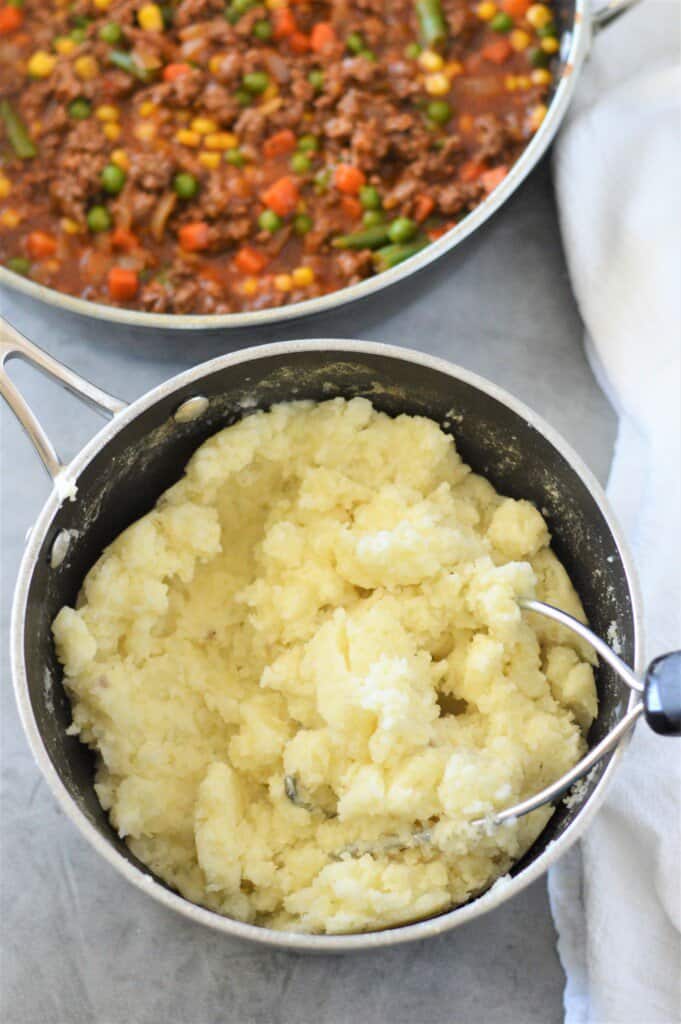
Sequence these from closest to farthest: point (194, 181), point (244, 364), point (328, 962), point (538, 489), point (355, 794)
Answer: point (355, 794), point (244, 364), point (538, 489), point (328, 962), point (194, 181)

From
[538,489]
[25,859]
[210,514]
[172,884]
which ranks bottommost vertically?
[25,859]

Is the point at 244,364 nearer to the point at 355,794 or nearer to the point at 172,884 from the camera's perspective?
the point at 355,794

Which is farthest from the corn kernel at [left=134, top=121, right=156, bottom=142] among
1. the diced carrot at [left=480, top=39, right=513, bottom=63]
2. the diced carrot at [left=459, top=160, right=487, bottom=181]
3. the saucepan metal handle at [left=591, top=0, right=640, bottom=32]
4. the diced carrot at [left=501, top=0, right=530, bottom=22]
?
the saucepan metal handle at [left=591, top=0, right=640, bottom=32]

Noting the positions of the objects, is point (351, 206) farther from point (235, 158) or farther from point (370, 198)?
point (235, 158)

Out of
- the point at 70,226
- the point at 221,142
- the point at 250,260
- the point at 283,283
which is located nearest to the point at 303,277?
the point at 283,283

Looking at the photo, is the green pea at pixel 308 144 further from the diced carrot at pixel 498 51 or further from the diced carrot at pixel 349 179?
the diced carrot at pixel 498 51

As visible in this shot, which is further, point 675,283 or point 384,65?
point 384,65

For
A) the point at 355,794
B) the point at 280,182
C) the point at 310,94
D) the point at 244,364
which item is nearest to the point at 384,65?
the point at 310,94
